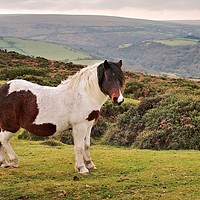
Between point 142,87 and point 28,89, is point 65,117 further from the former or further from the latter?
point 142,87

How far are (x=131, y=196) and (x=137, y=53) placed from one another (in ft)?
588

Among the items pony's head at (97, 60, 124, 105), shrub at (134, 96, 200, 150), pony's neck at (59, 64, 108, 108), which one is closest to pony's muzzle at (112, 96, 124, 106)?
pony's head at (97, 60, 124, 105)

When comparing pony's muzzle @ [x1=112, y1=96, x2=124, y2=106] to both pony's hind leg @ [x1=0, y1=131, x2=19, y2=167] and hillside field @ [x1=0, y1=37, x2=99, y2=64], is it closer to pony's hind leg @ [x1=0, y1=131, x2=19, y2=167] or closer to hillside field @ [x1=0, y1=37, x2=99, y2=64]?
pony's hind leg @ [x1=0, y1=131, x2=19, y2=167]

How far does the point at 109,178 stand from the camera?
726 cm

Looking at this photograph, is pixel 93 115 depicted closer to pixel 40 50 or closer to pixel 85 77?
pixel 85 77

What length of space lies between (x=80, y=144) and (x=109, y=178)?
3.09 feet

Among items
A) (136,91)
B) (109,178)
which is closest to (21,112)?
(109,178)

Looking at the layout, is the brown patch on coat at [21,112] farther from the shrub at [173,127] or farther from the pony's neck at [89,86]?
the shrub at [173,127]

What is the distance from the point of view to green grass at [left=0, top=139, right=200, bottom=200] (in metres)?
6.36

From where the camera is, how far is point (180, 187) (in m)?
6.65

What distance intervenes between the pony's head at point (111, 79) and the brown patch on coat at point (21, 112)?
137 centimetres

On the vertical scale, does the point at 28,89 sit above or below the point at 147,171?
above

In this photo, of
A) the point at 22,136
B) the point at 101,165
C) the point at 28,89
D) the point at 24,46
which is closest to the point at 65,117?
the point at 28,89

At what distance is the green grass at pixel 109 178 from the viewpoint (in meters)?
6.36
